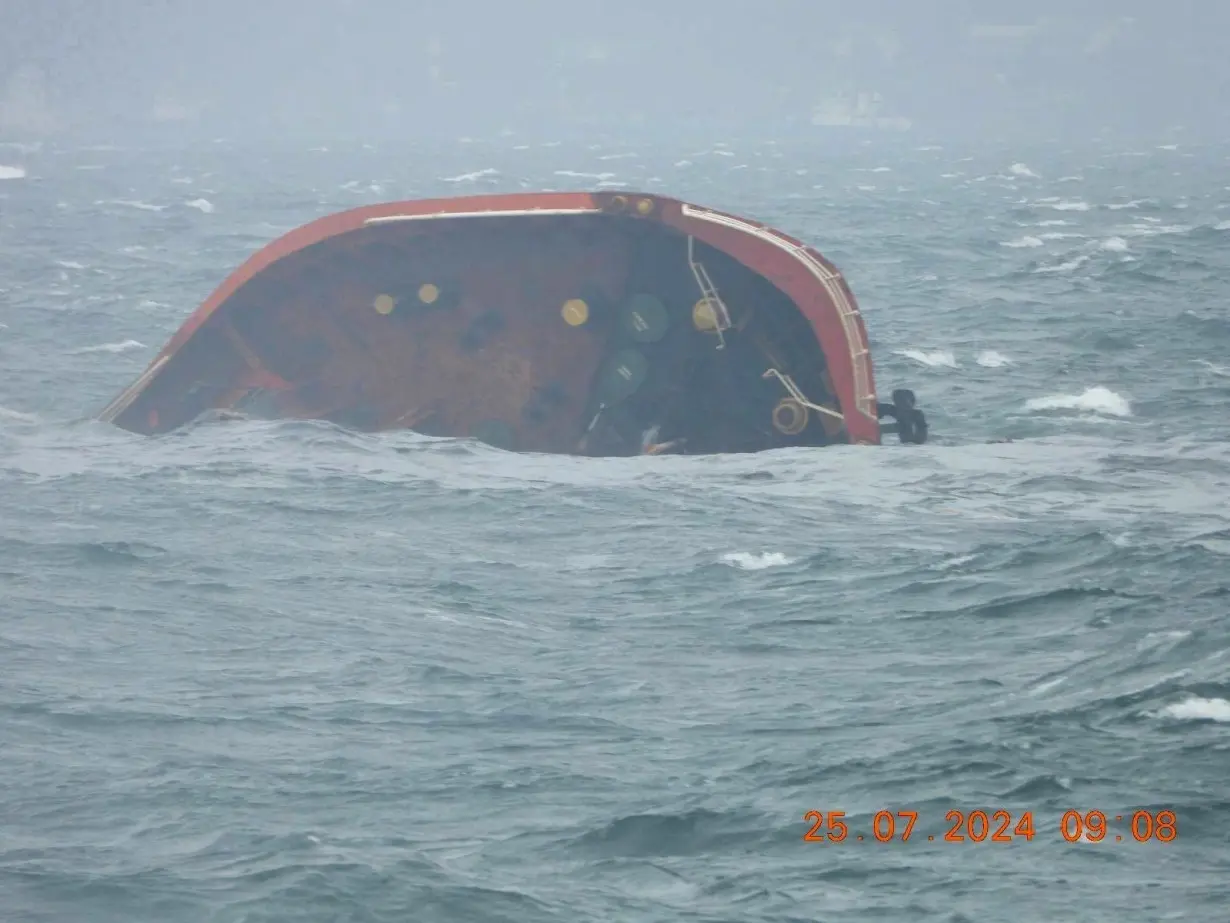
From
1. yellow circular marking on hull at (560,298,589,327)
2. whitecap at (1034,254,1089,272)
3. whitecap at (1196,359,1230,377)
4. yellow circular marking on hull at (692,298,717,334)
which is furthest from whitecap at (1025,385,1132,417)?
whitecap at (1034,254,1089,272)

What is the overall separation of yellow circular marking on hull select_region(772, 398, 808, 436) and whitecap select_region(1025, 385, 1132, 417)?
278 inches

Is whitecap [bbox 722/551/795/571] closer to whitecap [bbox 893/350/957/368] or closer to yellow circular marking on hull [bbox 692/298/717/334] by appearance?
yellow circular marking on hull [bbox 692/298/717/334]

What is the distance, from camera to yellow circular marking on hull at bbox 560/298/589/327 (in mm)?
22953

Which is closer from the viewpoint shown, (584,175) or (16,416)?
(16,416)

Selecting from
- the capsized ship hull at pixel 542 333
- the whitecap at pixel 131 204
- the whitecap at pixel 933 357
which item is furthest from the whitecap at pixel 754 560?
the whitecap at pixel 131 204

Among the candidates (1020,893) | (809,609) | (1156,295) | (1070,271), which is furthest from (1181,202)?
(1020,893)

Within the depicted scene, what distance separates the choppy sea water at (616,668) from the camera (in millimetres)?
10688

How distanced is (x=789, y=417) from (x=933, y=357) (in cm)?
1186

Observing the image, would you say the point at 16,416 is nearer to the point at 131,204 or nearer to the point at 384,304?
the point at 384,304

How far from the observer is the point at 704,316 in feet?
72.9

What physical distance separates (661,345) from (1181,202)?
5681 cm

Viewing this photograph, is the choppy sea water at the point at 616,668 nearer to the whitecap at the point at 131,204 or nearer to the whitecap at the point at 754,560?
the whitecap at the point at 754,560

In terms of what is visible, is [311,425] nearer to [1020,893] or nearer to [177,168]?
[1020,893]
